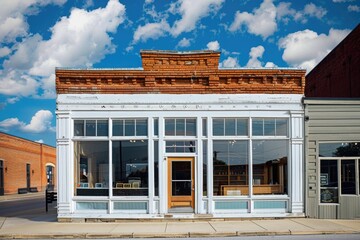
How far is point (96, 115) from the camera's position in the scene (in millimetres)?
15555

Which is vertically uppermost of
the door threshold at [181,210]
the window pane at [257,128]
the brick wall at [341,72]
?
the brick wall at [341,72]

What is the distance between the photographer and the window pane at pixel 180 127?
15547 mm

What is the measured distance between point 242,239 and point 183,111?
542cm

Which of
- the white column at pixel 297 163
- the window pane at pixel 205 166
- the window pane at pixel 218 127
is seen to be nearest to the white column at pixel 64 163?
the window pane at pixel 205 166

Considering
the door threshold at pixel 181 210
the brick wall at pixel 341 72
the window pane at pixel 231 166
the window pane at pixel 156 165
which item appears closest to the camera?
the door threshold at pixel 181 210

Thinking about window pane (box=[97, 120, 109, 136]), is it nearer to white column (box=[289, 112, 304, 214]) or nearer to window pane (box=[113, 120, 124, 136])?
window pane (box=[113, 120, 124, 136])

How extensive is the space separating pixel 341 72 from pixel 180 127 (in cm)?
1271

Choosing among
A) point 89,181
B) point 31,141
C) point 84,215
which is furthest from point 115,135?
point 31,141

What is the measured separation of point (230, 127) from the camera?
1563 centimetres

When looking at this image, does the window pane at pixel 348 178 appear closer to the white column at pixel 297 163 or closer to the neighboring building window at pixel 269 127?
the white column at pixel 297 163

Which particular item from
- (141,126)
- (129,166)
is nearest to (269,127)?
(141,126)

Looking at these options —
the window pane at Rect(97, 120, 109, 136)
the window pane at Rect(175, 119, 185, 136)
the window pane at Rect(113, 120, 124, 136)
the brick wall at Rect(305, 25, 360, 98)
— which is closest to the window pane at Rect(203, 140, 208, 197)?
the window pane at Rect(175, 119, 185, 136)

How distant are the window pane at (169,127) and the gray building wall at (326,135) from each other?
4.99 metres

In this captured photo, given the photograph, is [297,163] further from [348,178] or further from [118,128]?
[118,128]
